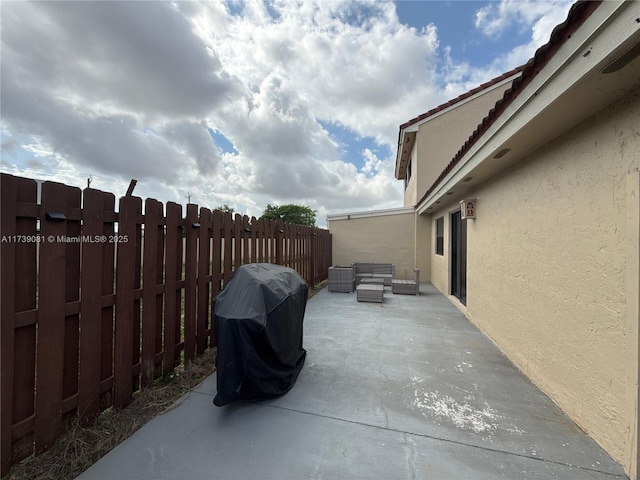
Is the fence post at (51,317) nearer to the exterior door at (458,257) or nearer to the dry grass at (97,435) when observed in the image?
the dry grass at (97,435)

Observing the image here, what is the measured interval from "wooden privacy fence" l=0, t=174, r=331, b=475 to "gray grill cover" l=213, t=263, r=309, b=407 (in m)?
0.80

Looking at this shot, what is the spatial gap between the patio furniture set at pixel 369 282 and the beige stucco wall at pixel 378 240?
1.11 m

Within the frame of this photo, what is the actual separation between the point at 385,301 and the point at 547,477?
5.38 metres

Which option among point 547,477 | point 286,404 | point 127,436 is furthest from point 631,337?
point 127,436

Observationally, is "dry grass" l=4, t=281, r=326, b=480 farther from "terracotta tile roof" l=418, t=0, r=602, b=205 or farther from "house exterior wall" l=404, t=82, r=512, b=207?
"house exterior wall" l=404, t=82, r=512, b=207

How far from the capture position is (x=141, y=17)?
466 centimetres

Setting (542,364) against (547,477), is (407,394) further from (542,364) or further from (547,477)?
(542,364)

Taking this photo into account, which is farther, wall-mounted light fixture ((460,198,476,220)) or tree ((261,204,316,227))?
tree ((261,204,316,227))

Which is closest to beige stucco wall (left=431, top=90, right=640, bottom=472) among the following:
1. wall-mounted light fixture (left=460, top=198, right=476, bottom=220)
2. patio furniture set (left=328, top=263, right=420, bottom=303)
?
wall-mounted light fixture (left=460, top=198, right=476, bottom=220)

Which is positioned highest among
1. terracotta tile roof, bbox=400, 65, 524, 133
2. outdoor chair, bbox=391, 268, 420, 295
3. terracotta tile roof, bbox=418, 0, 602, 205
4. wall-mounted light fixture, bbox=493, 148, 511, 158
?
terracotta tile roof, bbox=400, 65, 524, 133

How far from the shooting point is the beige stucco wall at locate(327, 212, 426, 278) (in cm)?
1077

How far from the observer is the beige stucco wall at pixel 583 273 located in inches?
72.4

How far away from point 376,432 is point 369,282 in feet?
22.0

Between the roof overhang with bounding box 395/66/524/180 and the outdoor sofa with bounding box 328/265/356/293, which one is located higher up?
the roof overhang with bounding box 395/66/524/180
